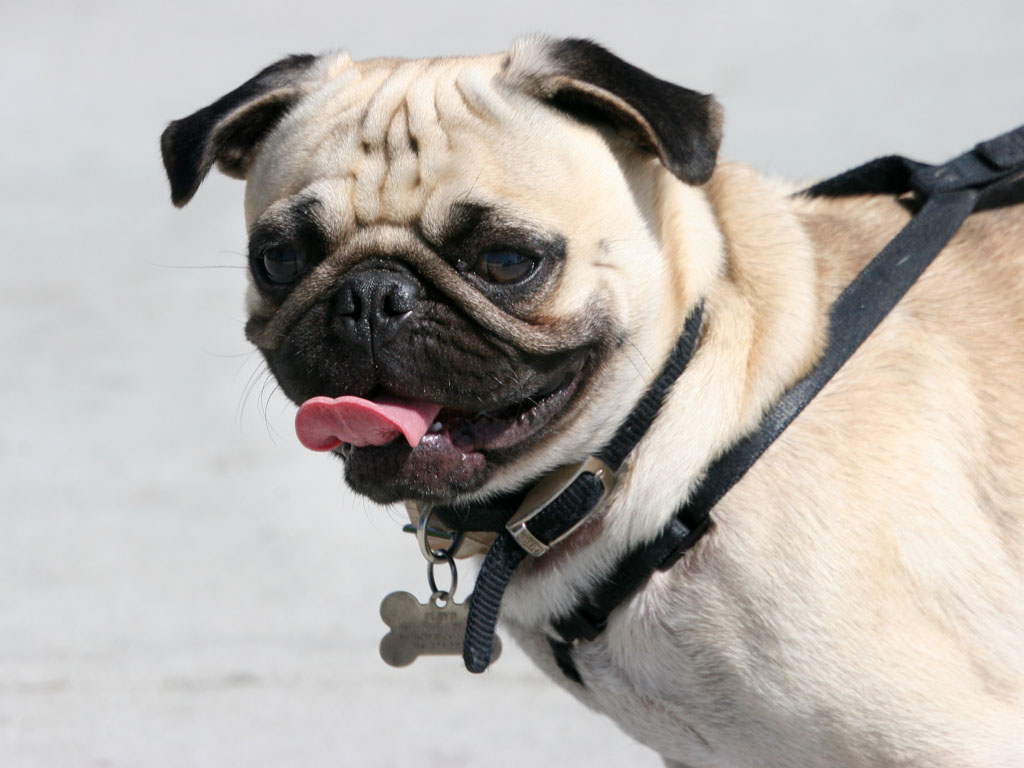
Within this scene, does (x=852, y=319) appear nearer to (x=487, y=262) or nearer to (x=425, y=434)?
(x=487, y=262)

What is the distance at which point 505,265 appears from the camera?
1.89 meters

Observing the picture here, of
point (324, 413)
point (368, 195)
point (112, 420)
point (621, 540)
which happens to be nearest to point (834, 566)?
point (621, 540)

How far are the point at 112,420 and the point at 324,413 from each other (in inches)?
117

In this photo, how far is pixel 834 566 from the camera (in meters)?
1.85

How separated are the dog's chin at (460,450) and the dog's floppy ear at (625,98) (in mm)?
367

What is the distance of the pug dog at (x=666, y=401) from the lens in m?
1.86

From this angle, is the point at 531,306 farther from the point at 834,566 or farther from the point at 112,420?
the point at 112,420

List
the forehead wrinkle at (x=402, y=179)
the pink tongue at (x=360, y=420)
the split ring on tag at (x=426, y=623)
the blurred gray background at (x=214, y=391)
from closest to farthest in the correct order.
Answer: the pink tongue at (x=360, y=420) → the forehead wrinkle at (x=402, y=179) → the split ring on tag at (x=426, y=623) → the blurred gray background at (x=214, y=391)

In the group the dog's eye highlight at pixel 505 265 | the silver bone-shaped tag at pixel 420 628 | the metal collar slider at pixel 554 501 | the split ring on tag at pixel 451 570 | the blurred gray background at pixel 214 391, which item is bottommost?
the blurred gray background at pixel 214 391

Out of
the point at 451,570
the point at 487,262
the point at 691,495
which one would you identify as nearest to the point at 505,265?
the point at 487,262

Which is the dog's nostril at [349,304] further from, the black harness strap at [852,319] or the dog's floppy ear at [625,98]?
the black harness strap at [852,319]

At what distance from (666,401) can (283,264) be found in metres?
0.69

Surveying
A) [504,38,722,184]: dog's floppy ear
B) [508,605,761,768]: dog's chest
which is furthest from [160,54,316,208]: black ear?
[508,605,761,768]: dog's chest

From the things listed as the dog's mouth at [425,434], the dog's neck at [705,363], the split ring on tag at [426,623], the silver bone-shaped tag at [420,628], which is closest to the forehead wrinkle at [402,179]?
the dog's mouth at [425,434]
